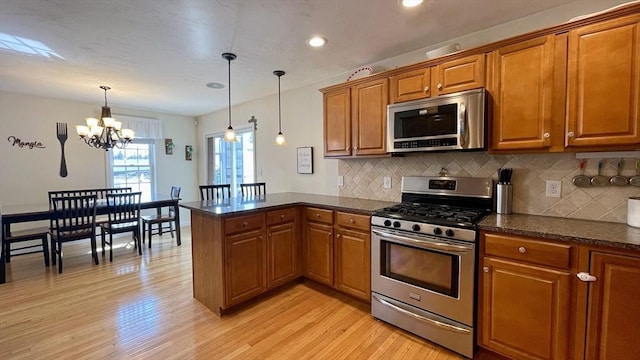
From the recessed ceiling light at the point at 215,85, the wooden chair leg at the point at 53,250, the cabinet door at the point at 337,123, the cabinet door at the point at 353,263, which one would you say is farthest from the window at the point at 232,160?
the cabinet door at the point at 353,263

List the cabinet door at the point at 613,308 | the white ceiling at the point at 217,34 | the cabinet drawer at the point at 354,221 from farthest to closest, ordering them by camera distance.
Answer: the cabinet drawer at the point at 354,221 < the white ceiling at the point at 217,34 < the cabinet door at the point at 613,308

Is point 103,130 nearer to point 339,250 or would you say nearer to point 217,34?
point 217,34

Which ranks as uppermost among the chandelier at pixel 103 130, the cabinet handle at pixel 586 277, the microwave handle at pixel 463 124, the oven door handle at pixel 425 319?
the chandelier at pixel 103 130

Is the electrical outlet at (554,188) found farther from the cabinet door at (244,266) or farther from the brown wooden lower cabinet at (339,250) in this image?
the cabinet door at (244,266)

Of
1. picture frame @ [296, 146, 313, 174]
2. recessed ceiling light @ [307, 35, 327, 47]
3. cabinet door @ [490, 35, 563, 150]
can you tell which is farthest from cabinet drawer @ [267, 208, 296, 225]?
cabinet door @ [490, 35, 563, 150]

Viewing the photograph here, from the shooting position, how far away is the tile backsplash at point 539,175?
186 centimetres

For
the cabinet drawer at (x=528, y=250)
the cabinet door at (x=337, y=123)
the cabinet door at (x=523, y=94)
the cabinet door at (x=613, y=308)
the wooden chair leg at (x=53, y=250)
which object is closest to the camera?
the cabinet door at (x=613, y=308)

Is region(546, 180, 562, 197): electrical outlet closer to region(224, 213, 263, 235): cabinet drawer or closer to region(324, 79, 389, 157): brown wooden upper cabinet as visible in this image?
region(324, 79, 389, 157): brown wooden upper cabinet

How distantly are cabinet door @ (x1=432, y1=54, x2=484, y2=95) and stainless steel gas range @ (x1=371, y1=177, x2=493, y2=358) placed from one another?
77 cm

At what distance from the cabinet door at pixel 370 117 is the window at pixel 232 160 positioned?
2412mm

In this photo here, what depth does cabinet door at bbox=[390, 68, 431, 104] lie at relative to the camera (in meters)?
2.38

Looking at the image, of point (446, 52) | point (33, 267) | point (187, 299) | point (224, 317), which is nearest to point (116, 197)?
point (33, 267)

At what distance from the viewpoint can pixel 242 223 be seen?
8.16ft

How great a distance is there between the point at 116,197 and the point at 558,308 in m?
4.83
